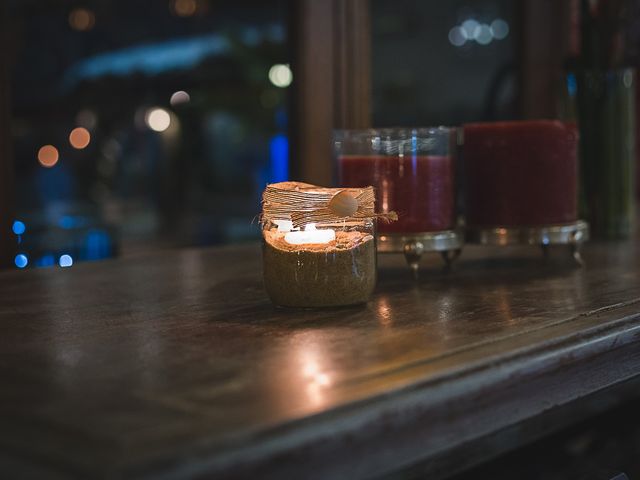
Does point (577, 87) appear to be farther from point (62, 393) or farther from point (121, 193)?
point (121, 193)

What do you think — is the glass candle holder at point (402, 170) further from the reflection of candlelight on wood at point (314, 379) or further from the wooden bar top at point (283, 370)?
the reflection of candlelight on wood at point (314, 379)

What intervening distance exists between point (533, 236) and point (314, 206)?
0.49 m

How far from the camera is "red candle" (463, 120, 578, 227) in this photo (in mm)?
1288

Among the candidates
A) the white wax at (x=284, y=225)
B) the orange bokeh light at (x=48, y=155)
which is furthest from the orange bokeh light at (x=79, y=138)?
the white wax at (x=284, y=225)

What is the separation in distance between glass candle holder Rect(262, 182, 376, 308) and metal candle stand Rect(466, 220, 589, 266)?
408 mm

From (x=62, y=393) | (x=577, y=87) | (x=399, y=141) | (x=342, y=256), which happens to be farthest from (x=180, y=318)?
(x=577, y=87)

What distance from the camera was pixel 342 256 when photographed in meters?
0.91

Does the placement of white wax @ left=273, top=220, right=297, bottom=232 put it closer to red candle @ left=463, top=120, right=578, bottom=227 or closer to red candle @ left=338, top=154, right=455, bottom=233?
red candle @ left=338, top=154, right=455, bottom=233

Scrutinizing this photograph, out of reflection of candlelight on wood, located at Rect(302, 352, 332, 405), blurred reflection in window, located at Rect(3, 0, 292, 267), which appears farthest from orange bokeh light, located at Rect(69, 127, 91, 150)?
reflection of candlelight on wood, located at Rect(302, 352, 332, 405)

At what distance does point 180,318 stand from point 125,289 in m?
0.24

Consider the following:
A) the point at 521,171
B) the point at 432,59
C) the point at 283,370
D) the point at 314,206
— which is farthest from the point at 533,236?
the point at 432,59

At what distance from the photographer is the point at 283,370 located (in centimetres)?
65

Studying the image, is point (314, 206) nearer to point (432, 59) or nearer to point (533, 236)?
point (533, 236)

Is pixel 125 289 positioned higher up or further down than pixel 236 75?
further down
